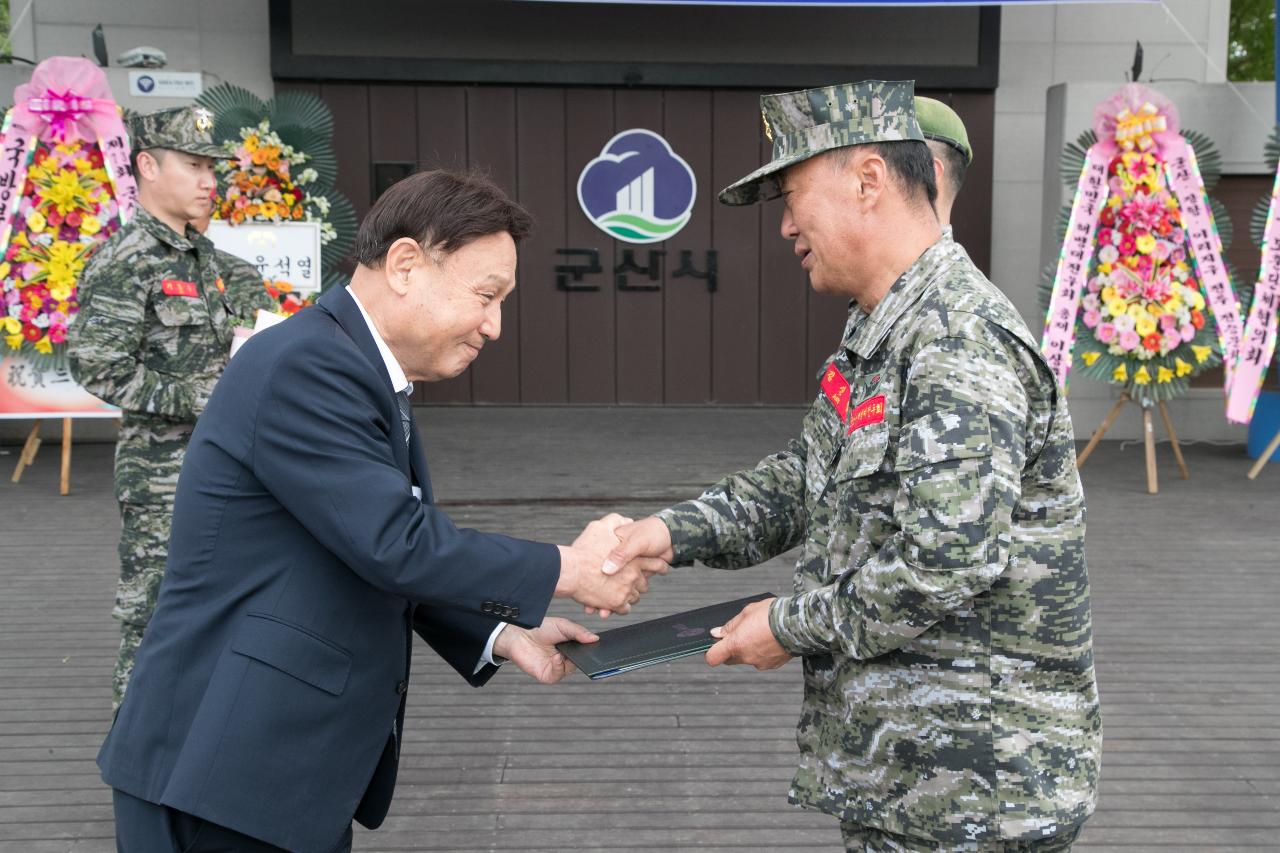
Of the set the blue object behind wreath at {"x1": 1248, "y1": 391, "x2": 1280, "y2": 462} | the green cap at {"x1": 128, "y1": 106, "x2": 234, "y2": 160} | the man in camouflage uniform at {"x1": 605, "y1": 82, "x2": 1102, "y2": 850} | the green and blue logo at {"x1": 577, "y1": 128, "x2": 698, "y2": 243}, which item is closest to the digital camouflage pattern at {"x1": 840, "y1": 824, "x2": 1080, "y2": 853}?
the man in camouflage uniform at {"x1": 605, "y1": 82, "x2": 1102, "y2": 850}

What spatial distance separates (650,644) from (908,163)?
0.84 m

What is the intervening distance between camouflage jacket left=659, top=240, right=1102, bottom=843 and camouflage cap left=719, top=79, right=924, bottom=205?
7.4 inches

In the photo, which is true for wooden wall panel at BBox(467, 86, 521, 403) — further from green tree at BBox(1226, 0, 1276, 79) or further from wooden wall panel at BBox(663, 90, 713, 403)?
green tree at BBox(1226, 0, 1276, 79)

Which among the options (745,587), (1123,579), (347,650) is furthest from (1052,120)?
(347,650)

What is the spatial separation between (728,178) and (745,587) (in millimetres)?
5051

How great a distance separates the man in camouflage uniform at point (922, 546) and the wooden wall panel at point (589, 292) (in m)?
7.86

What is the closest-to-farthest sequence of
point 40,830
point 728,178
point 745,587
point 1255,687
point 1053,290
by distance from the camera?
point 40,830 → point 1255,687 → point 745,587 → point 1053,290 → point 728,178

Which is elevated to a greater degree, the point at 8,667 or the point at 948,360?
the point at 948,360

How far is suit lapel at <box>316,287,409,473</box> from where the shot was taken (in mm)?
1836

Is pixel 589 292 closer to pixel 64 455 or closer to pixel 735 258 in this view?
pixel 735 258

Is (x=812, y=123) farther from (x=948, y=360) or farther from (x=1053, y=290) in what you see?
(x=1053, y=290)

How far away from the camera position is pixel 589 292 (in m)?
9.79

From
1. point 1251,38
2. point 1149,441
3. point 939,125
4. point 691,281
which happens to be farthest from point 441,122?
point 1251,38

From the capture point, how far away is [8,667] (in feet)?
14.0
